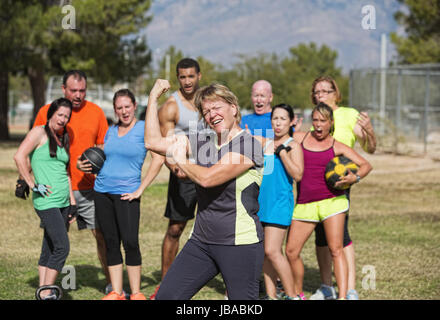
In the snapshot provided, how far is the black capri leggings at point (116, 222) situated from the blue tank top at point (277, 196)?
125cm

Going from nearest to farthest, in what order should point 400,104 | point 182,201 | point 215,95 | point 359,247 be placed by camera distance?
1. point 215,95
2. point 182,201
3. point 359,247
4. point 400,104

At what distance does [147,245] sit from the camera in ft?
31.5

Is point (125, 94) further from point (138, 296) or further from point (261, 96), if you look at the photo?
point (138, 296)

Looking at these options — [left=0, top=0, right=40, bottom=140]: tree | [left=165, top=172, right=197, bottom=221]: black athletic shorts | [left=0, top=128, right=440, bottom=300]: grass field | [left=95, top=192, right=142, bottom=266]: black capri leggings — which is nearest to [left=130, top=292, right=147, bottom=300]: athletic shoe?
[left=95, top=192, right=142, bottom=266]: black capri leggings

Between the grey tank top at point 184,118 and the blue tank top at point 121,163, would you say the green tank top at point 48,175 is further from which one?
the grey tank top at point 184,118

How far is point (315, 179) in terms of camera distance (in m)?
6.43

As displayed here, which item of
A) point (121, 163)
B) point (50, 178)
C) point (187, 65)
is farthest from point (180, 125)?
point (50, 178)

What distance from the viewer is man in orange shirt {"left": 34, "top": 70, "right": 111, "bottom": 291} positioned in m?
6.76

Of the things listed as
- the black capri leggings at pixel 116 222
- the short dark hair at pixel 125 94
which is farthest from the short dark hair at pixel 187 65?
the black capri leggings at pixel 116 222

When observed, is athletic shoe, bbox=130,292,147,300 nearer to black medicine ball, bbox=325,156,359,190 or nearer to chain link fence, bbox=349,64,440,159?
black medicine ball, bbox=325,156,359,190

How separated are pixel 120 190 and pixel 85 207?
0.65m
